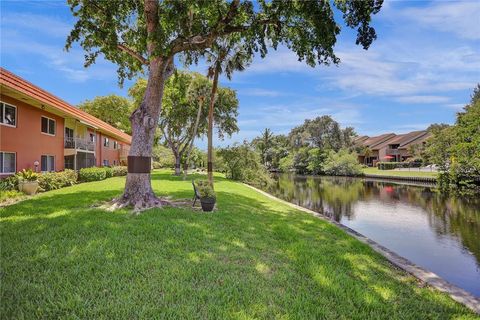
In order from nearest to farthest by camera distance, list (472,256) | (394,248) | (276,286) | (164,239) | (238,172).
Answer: (276,286), (164,239), (472,256), (394,248), (238,172)

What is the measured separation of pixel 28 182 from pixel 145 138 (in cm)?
811

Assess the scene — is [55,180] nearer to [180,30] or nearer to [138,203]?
[138,203]

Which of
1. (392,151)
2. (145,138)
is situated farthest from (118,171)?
(392,151)

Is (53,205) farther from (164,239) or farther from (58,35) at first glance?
(58,35)

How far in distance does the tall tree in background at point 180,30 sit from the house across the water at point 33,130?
5.33m

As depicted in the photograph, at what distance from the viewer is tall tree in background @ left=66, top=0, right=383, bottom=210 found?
9695 mm

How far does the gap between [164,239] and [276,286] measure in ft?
9.75

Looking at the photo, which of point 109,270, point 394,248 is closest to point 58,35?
point 109,270

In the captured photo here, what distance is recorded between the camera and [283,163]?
74438 millimetres

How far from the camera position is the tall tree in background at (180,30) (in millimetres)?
9695

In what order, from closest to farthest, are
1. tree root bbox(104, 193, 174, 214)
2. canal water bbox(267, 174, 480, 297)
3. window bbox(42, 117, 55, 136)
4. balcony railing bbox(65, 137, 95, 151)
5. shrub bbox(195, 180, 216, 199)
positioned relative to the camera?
canal water bbox(267, 174, 480, 297) → tree root bbox(104, 193, 174, 214) → shrub bbox(195, 180, 216, 199) → window bbox(42, 117, 55, 136) → balcony railing bbox(65, 137, 95, 151)

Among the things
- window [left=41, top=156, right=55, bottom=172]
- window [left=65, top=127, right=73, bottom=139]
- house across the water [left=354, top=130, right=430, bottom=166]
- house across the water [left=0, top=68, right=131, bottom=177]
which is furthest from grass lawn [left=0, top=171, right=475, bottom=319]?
house across the water [left=354, top=130, right=430, bottom=166]

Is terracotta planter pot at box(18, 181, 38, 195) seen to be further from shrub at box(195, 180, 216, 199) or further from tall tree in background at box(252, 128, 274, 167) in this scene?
tall tree in background at box(252, 128, 274, 167)

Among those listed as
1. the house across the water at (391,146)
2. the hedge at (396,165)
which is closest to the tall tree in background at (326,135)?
the house across the water at (391,146)
